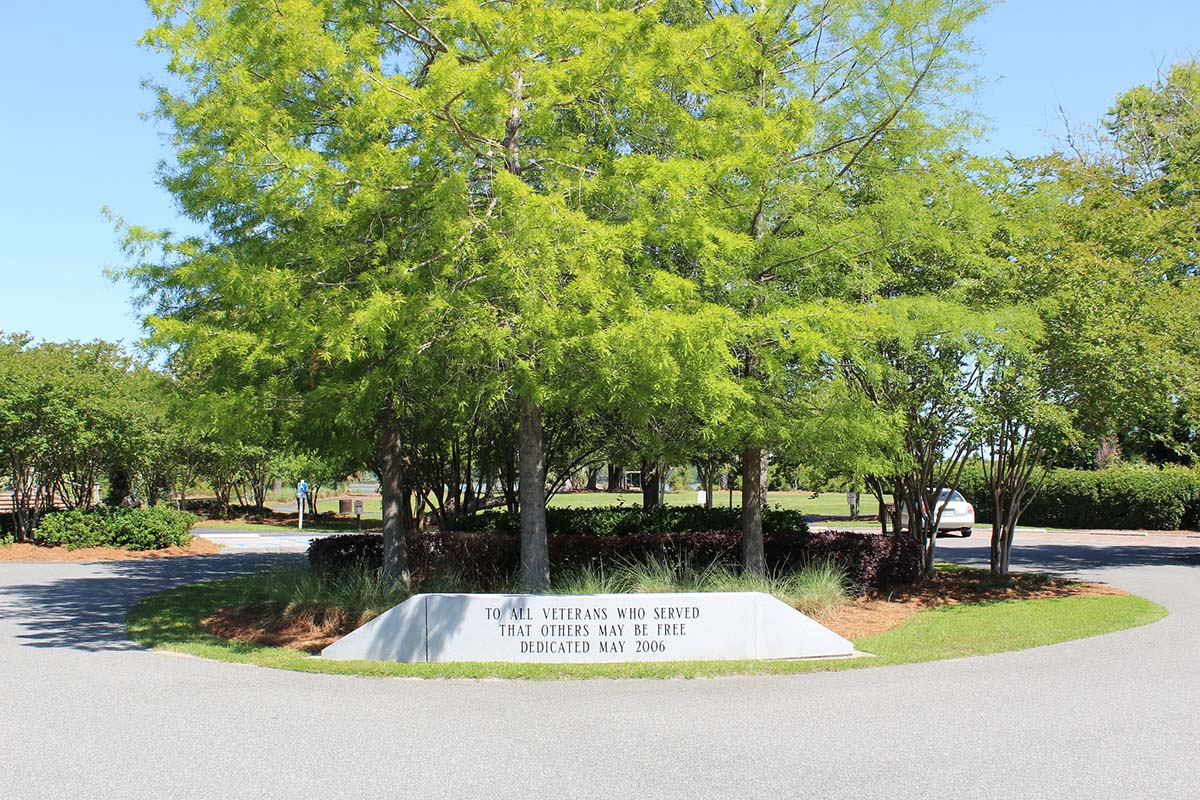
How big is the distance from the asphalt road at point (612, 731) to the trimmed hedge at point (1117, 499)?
25.4 meters

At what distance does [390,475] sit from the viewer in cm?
1393

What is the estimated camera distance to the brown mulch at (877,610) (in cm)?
1175

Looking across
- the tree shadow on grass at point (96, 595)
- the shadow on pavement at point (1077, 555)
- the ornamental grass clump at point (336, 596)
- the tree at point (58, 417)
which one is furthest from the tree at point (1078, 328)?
the tree at point (58, 417)

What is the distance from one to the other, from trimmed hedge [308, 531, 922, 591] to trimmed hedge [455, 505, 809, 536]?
1.09 metres

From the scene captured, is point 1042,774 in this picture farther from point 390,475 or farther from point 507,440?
point 507,440

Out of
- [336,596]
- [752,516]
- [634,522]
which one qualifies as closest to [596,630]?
[752,516]

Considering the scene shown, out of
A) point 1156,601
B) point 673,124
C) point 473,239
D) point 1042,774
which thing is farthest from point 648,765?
point 1156,601

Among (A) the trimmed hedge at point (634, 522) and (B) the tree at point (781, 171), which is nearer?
(B) the tree at point (781, 171)

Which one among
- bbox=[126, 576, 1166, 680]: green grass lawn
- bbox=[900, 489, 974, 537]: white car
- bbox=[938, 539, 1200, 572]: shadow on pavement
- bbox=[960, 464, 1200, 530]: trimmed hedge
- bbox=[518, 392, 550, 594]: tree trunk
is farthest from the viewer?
bbox=[960, 464, 1200, 530]: trimmed hedge

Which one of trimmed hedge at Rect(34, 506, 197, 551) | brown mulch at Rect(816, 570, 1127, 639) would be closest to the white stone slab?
brown mulch at Rect(816, 570, 1127, 639)

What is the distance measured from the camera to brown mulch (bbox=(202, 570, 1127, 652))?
11.8m

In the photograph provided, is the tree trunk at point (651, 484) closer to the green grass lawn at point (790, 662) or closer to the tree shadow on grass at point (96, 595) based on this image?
the green grass lawn at point (790, 662)

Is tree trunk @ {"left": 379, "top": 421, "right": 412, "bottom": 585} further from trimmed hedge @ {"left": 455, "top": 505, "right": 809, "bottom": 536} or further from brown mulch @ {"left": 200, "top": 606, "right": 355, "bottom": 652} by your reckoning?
trimmed hedge @ {"left": 455, "top": 505, "right": 809, "bottom": 536}

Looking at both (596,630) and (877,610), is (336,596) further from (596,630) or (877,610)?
(877,610)
